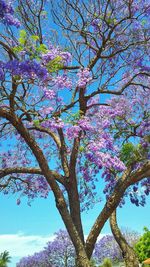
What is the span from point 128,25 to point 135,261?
8.88 meters

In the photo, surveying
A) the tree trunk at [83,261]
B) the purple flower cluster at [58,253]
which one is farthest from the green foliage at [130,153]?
the purple flower cluster at [58,253]

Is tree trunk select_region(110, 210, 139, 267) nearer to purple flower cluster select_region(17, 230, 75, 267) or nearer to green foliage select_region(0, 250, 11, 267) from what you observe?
green foliage select_region(0, 250, 11, 267)

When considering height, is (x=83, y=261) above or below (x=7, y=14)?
below

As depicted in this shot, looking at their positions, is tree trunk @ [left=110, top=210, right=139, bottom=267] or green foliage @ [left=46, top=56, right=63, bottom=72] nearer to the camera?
green foliage @ [left=46, top=56, right=63, bottom=72]

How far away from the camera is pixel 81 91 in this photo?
16.3 metres

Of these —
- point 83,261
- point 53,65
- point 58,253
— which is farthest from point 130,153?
point 58,253

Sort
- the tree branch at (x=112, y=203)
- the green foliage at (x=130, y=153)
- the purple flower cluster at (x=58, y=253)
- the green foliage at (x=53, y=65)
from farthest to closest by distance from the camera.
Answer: the purple flower cluster at (x=58, y=253) < the green foliage at (x=130, y=153) < the tree branch at (x=112, y=203) < the green foliage at (x=53, y=65)

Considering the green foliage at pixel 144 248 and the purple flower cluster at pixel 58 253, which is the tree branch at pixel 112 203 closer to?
the purple flower cluster at pixel 58 253

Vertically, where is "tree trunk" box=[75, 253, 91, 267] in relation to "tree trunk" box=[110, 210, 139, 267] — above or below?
below

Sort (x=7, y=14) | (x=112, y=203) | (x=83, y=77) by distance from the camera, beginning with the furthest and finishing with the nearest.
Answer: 1. (x=112, y=203)
2. (x=83, y=77)
3. (x=7, y=14)

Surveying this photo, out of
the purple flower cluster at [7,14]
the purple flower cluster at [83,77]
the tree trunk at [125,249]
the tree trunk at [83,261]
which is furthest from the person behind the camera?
the tree trunk at [125,249]

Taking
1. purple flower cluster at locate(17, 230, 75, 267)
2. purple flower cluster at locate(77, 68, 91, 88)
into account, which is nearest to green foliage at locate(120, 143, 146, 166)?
purple flower cluster at locate(77, 68, 91, 88)

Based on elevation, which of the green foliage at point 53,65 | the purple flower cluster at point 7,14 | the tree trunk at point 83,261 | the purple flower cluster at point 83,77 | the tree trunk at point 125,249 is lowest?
the tree trunk at point 83,261

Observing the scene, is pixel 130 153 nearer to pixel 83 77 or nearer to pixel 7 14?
pixel 83 77
